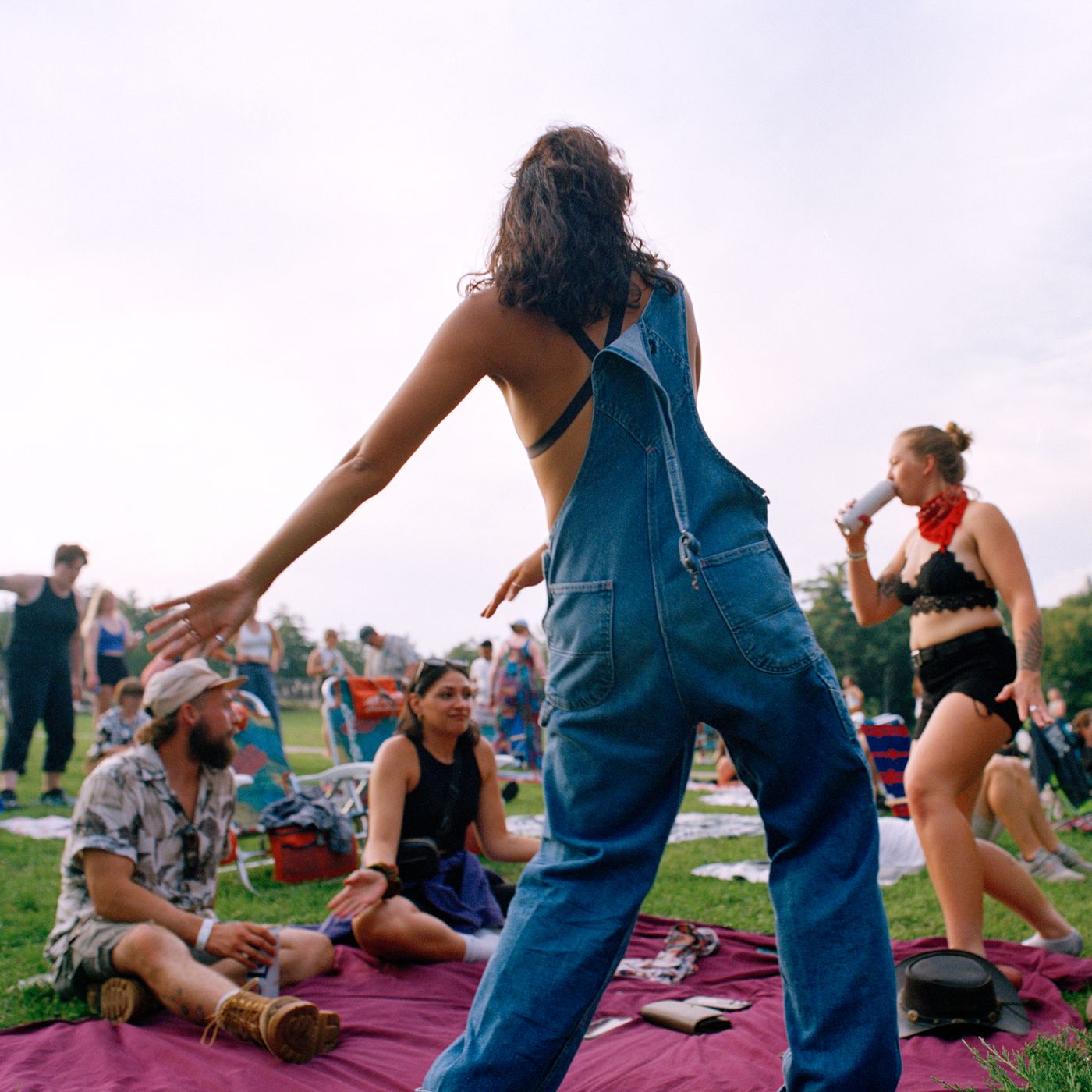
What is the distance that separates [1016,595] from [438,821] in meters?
2.56

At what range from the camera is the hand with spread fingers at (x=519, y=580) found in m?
2.43

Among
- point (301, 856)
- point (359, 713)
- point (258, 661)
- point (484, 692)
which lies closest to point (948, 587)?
point (301, 856)

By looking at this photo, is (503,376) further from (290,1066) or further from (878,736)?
(878,736)

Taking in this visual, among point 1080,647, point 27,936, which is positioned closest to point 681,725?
point 27,936

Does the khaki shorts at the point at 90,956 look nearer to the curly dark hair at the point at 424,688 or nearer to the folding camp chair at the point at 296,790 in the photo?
the curly dark hair at the point at 424,688

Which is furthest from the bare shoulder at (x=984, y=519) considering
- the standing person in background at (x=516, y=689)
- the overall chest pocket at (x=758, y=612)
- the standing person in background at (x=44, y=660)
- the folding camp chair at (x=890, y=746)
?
the standing person in background at (x=516, y=689)

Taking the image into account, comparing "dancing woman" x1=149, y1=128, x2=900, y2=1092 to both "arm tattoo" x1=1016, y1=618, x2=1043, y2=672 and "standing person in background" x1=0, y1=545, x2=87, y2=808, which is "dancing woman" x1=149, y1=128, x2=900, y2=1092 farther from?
"standing person in background" x1=0, y1=545, x2=87, y2=808

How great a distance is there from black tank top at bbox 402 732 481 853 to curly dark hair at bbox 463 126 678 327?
295 cm

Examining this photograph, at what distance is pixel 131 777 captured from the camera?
3633mm

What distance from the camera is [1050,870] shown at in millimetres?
5922

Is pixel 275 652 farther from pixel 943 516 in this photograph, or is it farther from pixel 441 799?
pixel 943 516

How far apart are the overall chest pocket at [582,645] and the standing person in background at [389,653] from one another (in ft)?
30.7

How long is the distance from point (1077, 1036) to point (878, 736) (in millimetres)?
5377

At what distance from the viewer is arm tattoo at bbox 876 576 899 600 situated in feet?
12.8
